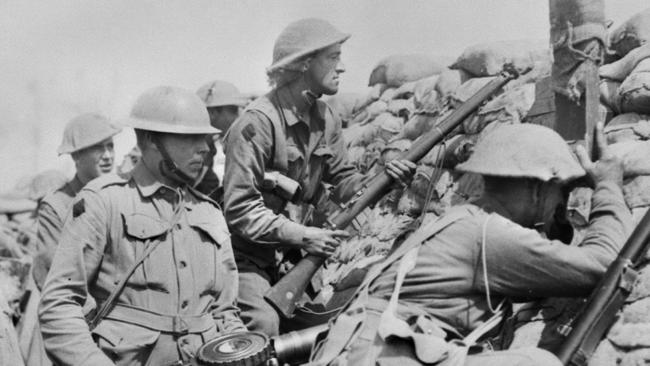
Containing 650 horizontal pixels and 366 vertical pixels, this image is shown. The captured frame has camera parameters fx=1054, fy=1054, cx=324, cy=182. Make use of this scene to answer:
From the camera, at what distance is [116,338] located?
Result: 4.57m

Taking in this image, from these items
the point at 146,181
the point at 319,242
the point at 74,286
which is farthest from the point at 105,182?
the point at 319,242

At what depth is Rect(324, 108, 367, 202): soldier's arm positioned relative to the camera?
20.7 ft

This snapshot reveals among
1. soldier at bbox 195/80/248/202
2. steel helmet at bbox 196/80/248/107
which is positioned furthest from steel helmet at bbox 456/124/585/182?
steel helmet at bbox 196/80/248/107

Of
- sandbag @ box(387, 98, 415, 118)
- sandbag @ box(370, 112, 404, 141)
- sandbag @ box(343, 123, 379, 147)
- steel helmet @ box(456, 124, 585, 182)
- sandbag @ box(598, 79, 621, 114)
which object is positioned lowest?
sandbag @ box(343, 123, 379, 147)

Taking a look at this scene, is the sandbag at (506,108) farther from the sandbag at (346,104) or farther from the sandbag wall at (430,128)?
the sandbag at (346,104)

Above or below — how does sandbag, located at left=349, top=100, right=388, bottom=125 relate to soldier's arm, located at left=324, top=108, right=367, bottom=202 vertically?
below

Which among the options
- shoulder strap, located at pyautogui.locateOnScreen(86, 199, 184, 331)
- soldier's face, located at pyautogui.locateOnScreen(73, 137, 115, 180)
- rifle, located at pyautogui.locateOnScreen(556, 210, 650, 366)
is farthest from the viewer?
soldier's face, located at pyautogui.locateOnScreen(73, 137, 115, 180)

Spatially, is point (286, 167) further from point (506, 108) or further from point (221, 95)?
point (221, 95)

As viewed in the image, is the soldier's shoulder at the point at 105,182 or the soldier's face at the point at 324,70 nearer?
the soldier's shoulder at the point at 105,182

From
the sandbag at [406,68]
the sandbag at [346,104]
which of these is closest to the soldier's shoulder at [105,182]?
the sandbag at [406,68]

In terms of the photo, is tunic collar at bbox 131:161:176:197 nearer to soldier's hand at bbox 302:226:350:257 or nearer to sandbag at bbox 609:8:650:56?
soldier's hand at bbox 302:226:350:257

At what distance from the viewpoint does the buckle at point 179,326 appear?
15.3 ft

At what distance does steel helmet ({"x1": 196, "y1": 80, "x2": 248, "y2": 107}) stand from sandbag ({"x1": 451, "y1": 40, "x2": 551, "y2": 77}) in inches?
68.2

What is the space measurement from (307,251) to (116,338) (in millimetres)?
1456
